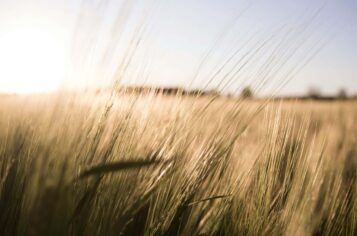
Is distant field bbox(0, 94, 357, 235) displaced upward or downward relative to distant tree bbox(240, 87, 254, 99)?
downward

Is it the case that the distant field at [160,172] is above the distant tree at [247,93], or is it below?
below

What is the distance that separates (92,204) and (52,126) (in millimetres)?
182

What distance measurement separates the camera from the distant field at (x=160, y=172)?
0.51 metres

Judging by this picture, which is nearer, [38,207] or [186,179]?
[38,207]

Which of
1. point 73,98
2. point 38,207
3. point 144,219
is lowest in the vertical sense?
point 144,219

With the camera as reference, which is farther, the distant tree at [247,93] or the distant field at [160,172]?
the distant tree at [247,93]

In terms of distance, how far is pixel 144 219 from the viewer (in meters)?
0.93

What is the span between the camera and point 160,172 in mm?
769

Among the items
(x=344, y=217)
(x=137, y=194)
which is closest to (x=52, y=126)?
(x=137, y=194)

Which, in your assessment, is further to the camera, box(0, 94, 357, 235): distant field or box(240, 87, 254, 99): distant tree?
box(240, 87, 254, 99): distant tree

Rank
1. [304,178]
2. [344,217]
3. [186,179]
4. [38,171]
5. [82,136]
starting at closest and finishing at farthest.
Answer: [38,171] → [82,136] → [186,179] → [304,178] → [344,217]

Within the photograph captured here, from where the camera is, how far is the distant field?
1.68 ft

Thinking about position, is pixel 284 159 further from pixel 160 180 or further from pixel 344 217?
pixel 160 180

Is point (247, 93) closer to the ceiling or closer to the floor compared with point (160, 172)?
closer to the ceiling
